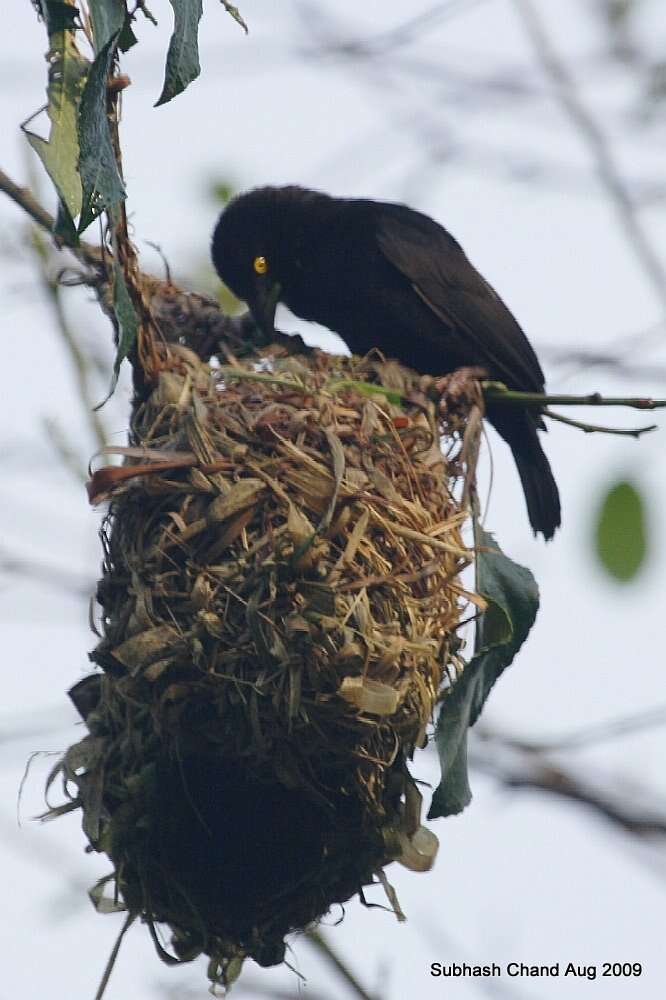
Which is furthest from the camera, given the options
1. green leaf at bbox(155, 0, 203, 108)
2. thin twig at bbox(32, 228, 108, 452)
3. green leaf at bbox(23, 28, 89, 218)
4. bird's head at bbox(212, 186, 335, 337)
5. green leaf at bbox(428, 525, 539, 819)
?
bird's head at bbox(212, 186, 335, 337)

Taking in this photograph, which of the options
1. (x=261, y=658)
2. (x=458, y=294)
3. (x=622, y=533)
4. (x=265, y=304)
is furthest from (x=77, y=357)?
(x=622, y=533)

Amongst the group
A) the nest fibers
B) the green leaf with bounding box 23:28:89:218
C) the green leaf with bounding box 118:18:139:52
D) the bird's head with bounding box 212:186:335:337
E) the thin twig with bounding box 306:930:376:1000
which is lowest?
the thin twig with bounding box 306:930:376:1000

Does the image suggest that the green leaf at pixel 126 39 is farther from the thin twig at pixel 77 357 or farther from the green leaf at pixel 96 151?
the thin twig at pixel 77 357

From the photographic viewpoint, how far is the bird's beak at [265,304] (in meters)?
4.67

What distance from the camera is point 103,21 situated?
236cm

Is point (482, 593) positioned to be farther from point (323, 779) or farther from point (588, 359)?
point (588, 359)

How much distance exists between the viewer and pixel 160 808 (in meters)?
3.17

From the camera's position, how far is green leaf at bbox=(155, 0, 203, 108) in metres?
2.30

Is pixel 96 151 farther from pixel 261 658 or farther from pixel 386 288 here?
pixel 386 288

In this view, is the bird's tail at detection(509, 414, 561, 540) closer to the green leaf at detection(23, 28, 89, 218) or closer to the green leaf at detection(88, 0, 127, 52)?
the green leaf at detection(23, 28, 89, 218)

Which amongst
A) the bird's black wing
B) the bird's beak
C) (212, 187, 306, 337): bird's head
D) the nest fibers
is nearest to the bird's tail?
the bird's black wing

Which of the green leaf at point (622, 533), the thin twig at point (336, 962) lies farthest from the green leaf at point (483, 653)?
the green leaf at point (622, 533)

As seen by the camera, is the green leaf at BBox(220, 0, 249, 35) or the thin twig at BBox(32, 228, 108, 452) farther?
the thin twig at BBox(32, 228, 108, 452)

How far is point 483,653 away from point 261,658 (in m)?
0.56
